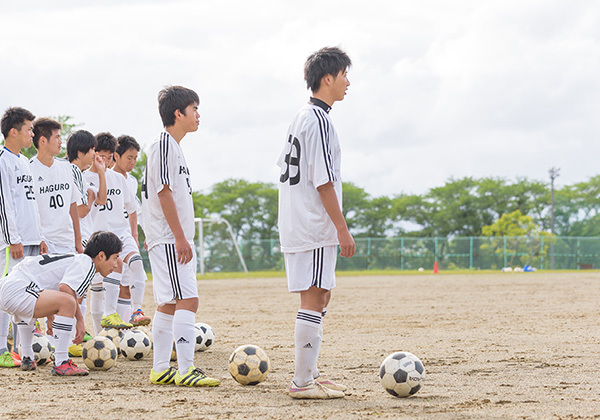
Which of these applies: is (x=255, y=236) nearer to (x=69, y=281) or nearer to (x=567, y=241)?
(x=567, y=241)

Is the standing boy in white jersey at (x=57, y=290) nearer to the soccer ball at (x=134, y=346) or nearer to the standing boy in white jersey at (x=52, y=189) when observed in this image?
the soccer ball at (x=134, y=346)

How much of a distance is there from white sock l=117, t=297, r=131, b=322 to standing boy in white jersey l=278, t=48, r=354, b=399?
3705mm

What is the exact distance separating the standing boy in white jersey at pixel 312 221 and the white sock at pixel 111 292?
138 inches

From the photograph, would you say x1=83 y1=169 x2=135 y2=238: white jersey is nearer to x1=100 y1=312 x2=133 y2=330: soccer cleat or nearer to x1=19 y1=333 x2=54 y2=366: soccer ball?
x1=100 y1=312 x2=133 y2=330: soccer cleat

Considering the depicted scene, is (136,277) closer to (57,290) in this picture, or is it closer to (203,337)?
(203,337)

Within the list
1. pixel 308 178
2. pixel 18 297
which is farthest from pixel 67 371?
pixel 308 178

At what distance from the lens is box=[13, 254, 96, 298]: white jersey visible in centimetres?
603

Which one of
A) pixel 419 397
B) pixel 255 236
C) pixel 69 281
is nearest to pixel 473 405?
pixel 419 397

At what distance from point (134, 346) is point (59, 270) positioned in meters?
1.08

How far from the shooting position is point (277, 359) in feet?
21.8

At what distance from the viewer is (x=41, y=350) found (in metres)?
6.50

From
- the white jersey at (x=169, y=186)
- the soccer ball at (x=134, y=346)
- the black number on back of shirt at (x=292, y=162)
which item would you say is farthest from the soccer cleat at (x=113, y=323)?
the black number on back of shirt at (x=292, y=162)

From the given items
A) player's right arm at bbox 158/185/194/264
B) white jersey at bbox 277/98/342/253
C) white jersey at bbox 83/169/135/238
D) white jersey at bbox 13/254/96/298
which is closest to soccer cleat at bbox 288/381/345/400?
white jersey at bbox 277/98/342/253

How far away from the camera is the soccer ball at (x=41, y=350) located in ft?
21.2
